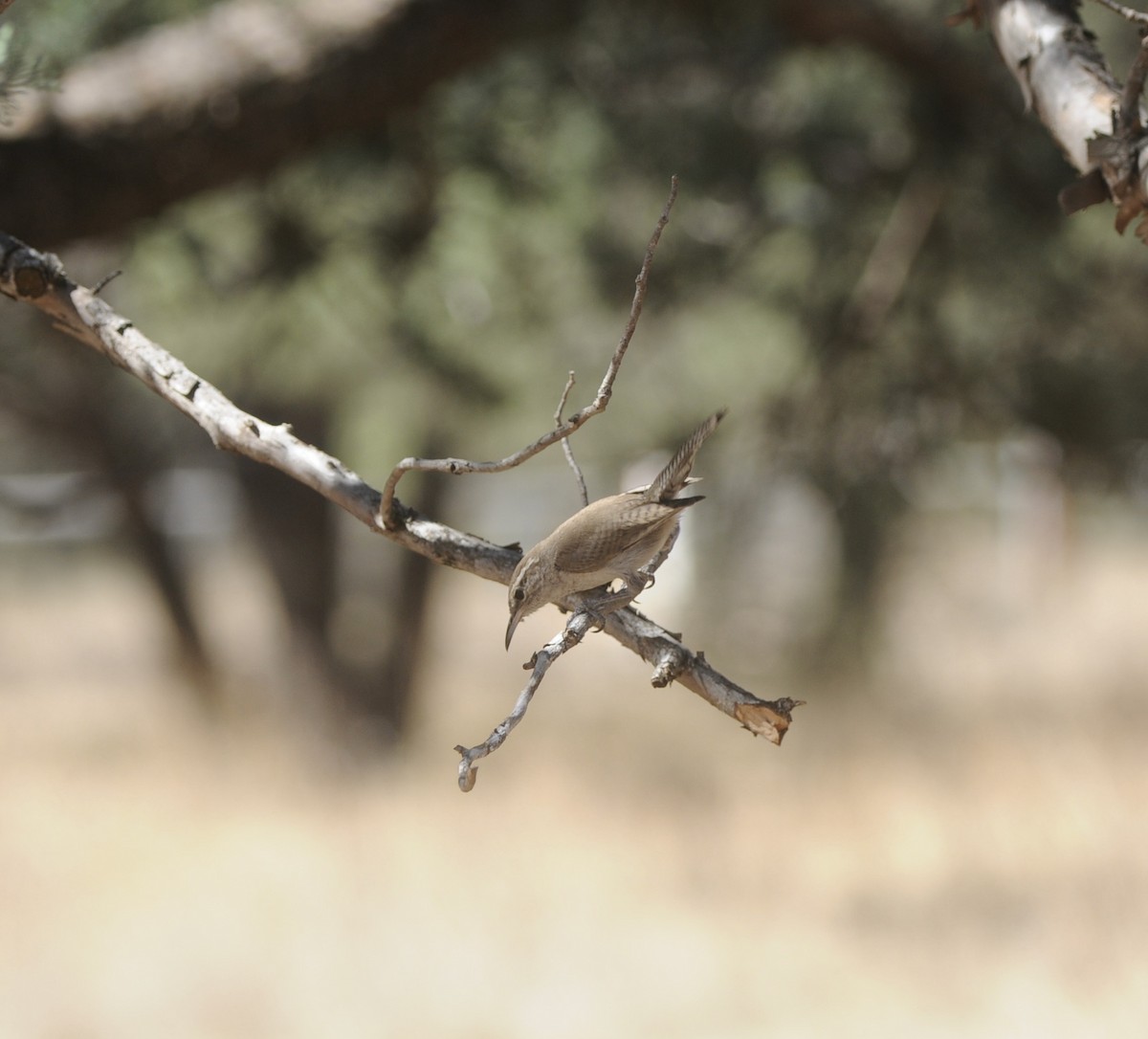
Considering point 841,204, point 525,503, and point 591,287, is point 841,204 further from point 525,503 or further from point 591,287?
point 525,503

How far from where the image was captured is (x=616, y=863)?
4.41 meters

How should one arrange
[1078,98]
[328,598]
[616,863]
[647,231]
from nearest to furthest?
[1078,98], [647,231], [616,863], [328,598]

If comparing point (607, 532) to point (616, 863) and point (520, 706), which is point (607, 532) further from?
point (616, 863)

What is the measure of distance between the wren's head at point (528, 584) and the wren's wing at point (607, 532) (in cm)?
2

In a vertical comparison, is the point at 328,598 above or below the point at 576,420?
above

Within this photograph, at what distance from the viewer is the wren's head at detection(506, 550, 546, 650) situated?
2.82 feet

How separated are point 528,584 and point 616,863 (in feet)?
12.3

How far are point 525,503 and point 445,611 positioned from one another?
18.9ft

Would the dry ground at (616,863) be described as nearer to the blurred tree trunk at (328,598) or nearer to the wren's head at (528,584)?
the blurred tree trunk at (328,598)

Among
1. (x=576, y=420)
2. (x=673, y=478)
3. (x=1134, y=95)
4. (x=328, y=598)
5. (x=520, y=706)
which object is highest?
(x=328, y=598)

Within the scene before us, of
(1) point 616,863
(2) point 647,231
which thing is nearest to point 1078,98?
(2) point 647,231

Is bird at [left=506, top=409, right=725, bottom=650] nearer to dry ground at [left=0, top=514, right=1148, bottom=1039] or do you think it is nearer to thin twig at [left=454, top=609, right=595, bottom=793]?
thin twig at [left=454, top=609, right=595, bottom=793]

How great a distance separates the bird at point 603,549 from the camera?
875 millimetres

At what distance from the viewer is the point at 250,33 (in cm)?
222
